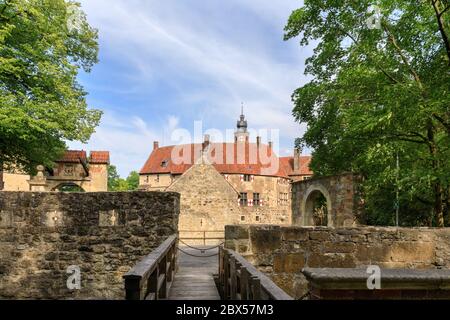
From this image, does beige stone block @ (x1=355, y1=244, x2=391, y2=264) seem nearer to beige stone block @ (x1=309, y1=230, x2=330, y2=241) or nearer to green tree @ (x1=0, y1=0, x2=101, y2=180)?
beige stone block @ (x1=309, y1=230, x2=330, y2=241)

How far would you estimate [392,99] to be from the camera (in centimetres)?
1147

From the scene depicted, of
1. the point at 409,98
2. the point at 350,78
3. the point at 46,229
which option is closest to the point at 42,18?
the point at 46,229

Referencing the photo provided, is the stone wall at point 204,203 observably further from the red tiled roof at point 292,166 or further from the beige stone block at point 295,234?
the red tiled roof at point 292,166

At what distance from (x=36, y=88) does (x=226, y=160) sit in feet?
106

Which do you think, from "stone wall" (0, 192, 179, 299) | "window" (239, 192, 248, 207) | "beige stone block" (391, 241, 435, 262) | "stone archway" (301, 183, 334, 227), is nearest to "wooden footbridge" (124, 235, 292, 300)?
"stone wall" (0, 192, 179, 299)

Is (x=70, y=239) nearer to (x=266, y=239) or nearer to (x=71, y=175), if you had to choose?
(x=266, y=239)

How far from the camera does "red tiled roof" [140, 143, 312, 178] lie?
157ft

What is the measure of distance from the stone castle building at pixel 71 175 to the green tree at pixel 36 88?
12410mm

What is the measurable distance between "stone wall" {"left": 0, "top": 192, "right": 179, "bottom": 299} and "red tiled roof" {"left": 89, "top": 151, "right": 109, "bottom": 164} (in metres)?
25.1

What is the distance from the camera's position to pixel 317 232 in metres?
7.32

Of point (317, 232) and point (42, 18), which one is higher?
point (42, 18)
